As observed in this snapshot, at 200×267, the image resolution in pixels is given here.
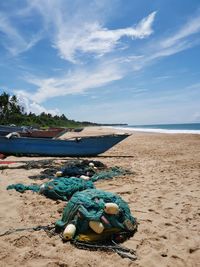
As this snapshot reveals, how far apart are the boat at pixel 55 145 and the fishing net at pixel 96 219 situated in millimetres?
7614

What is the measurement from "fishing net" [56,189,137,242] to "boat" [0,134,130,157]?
25.0 ft

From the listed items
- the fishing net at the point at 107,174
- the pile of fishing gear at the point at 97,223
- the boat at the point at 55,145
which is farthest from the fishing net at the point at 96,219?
the boat at the point at 55,145

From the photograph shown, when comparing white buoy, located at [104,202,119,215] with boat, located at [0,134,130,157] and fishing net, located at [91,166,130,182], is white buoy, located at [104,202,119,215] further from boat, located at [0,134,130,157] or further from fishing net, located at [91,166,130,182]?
boat, located at [0,134,130,157]

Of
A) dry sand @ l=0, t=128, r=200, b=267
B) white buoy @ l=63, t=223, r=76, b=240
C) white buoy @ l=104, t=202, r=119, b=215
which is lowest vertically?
dry sand @ l=0, t=128, r=200, b=267

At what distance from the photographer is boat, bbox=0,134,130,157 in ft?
36.2

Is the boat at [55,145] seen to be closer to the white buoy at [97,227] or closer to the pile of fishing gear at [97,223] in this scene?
the pile of fishing gear at [97,223]

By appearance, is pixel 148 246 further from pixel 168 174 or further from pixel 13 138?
pixel 13 138

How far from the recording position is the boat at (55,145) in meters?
11.0

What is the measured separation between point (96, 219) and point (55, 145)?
26.6 feet

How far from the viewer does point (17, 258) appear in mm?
2855

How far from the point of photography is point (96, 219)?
3238 millimetres

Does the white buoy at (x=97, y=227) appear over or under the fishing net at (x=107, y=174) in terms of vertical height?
over

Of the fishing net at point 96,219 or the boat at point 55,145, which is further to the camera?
the boat at point 55,145

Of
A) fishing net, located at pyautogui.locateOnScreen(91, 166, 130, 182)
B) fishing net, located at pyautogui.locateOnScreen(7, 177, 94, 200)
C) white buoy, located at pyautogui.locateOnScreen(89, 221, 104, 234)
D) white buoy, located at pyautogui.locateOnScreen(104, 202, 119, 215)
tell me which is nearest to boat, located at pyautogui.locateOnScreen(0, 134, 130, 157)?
fishing net, located at pyautogui.locateOnScreen(91, 166, 130, 182)
